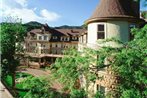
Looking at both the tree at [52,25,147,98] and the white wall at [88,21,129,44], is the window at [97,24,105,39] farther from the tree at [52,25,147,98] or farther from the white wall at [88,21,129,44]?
the tree at [52,25,147,98]

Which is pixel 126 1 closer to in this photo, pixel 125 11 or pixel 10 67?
pixel 125 11

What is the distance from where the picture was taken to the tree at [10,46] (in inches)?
1326

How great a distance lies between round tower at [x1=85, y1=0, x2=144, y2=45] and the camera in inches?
894

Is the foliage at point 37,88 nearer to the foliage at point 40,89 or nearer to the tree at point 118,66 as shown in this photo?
the foliage at point 40,89

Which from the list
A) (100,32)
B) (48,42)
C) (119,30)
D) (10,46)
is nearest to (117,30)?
(119,30)

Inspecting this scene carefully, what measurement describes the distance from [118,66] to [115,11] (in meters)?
12.1

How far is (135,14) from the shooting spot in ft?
77.6

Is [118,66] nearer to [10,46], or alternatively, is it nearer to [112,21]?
[112,21]

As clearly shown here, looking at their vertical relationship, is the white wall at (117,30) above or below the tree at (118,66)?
above

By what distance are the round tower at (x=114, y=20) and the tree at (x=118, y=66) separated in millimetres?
9795

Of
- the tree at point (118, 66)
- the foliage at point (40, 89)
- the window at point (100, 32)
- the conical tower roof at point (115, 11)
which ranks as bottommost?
the foliage at point (40, 89)

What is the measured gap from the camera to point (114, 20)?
22859 mm

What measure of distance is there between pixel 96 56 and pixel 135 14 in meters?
12.4

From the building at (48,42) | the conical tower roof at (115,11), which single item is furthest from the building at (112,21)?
the building at (48,42)
